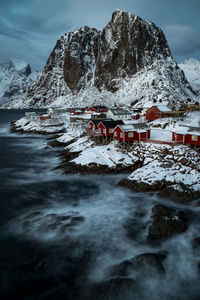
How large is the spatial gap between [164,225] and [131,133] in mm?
21932

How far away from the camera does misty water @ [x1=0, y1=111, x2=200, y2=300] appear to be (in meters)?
12.5

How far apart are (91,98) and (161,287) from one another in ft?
578

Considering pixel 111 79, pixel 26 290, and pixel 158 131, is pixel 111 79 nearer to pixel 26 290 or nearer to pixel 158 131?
pixel 158 131

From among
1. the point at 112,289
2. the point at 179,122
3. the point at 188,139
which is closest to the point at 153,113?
the point at 179,122

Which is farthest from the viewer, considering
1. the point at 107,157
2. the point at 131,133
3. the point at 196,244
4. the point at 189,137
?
the point at 131,133

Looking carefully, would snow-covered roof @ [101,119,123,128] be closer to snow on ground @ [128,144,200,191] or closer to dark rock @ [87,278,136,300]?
snow on ground @ [128,144,200,191]

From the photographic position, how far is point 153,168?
27.5 metres

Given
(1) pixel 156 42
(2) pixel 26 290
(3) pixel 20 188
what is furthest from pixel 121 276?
(1) pixel 156 42

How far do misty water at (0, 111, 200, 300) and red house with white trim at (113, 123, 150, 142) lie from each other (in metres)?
10.8

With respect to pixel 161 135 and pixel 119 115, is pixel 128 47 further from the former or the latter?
pixel 161 135

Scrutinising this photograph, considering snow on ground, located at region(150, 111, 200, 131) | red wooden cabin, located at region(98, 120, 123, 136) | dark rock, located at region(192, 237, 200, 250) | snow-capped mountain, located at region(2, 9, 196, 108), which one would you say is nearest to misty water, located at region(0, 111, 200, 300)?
dark rock, located at region(192, 237, 200, 250)

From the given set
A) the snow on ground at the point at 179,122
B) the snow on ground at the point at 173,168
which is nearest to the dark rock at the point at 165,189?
the snow on ground at the point at 173,168

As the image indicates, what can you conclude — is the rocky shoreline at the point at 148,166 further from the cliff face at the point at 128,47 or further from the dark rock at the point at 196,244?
the cliff face at the point at 128,47

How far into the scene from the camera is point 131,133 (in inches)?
1453
